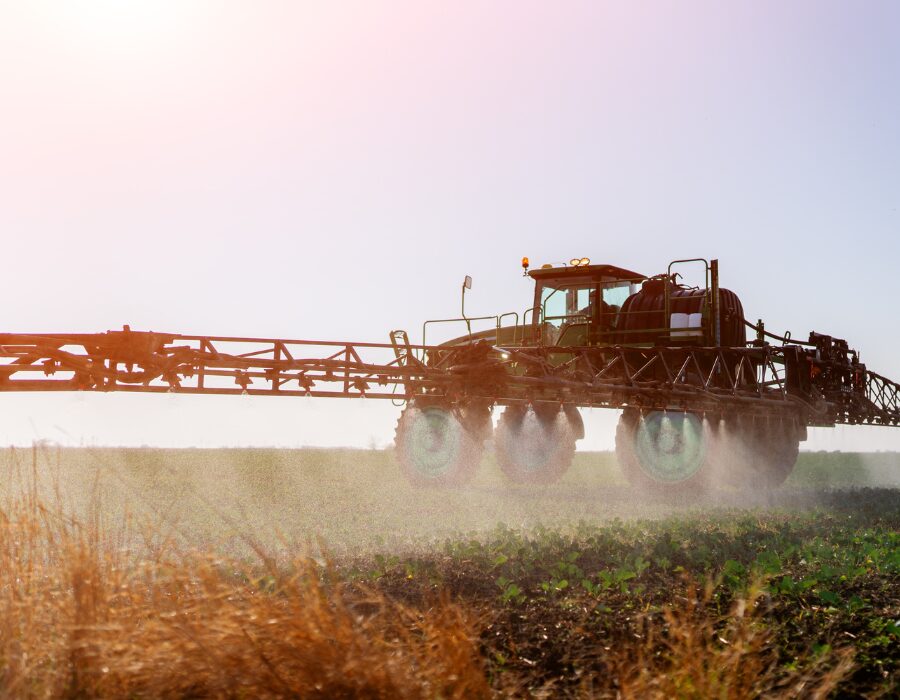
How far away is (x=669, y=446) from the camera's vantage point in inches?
623

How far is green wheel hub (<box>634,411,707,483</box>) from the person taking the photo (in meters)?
15.6

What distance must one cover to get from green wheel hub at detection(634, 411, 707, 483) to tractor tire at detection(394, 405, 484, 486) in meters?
2.89

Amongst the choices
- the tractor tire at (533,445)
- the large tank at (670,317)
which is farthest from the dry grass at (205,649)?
the large tank at (670,317)

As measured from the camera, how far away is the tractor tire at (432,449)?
1560cm

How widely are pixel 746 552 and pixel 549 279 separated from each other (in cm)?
898

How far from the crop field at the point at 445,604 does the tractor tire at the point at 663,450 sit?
235 cm

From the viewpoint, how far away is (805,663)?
5289 millimetres

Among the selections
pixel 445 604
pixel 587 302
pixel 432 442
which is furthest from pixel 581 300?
pixel 445 604

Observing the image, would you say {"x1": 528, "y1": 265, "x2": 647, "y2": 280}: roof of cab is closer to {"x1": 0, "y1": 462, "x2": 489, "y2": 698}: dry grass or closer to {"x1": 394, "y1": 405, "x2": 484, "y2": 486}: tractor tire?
{"x1": 394, "y1": 405, "x2": 484, "y2": 486}: tractor tire

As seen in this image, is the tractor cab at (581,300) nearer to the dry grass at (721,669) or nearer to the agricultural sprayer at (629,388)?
the agricultural sprayer at (629,388)

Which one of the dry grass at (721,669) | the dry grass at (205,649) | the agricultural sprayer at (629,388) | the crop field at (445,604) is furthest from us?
the agricultural sprayer at (629,388)

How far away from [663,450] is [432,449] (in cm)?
400

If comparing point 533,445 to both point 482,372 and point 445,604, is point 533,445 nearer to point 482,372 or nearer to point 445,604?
point 482,372

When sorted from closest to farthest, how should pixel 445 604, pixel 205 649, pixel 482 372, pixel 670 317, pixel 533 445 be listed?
1. pixel 205 649
2. pixel 445 604
3. pixel 482 372
4. pixel 670 317
5. pixel 533 445
